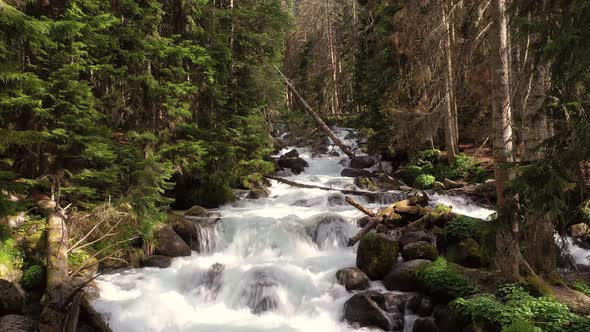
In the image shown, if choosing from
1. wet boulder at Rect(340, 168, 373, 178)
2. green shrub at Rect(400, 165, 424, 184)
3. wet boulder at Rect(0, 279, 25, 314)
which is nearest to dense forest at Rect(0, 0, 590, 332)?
wet boulder at Rect(0, 279, 25, 314)

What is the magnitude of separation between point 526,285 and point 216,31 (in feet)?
46.4

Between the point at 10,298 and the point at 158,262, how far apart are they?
3.94 meters

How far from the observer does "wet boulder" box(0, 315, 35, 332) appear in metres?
7.17

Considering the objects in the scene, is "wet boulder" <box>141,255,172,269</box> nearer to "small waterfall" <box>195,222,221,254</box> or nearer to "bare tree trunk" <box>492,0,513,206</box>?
"small waterfall" <box>195,222,221,254</box>

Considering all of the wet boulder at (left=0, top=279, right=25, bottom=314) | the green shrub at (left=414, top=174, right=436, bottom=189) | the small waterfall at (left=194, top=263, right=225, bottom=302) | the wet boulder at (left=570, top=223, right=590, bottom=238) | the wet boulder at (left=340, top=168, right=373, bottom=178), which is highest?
the wet boulder at (left=340, top=168, right=373, bottom=178)

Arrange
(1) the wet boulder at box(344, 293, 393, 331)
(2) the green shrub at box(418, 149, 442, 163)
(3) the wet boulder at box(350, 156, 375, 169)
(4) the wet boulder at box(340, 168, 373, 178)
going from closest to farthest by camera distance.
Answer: (1) the wet boulder at box(344, 293, 393, 331) → (2) the green shrub at box(418, 149, 442, 163) → (4) the wet boulder at box(340, 168, 373, 178) → (3) the wet boulder at box(350, 156, 375, 169)

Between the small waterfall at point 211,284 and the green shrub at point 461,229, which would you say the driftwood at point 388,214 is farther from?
the small waterfall at point 211,284

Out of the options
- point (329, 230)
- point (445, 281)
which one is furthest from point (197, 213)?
point (445, 281)

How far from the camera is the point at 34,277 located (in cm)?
891

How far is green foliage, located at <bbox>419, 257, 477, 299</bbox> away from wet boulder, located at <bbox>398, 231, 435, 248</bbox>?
1881 millimetres

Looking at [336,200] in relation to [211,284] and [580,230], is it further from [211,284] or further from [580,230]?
[580,230]

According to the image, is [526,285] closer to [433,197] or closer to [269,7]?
[433,197]

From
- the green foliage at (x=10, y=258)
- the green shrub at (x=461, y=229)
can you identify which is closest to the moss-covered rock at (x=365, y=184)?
the green shrub at (x=461, y=229)

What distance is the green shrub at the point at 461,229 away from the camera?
426 inches
